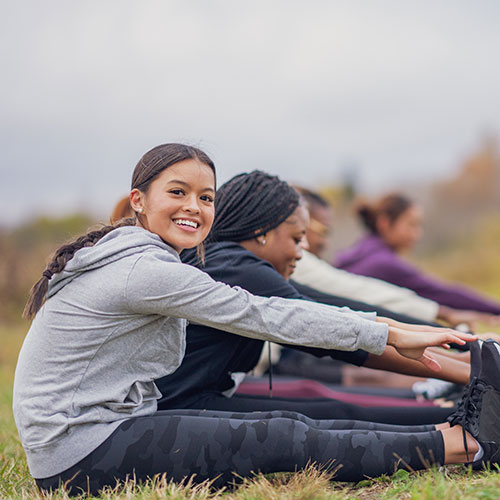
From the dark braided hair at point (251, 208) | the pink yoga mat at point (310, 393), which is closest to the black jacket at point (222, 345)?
the dark braided hair at point (251, 208)

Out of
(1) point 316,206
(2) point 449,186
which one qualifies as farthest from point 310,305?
(2) point 449,186

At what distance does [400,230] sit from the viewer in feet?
20.6

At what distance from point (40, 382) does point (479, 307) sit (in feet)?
12.7

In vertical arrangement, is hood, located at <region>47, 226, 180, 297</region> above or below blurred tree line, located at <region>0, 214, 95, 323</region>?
above

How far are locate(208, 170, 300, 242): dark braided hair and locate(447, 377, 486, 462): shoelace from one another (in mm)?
1126

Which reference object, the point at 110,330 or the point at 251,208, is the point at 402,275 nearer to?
the point at 251,208

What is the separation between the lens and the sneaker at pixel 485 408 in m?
2.55

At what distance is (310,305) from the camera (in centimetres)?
251

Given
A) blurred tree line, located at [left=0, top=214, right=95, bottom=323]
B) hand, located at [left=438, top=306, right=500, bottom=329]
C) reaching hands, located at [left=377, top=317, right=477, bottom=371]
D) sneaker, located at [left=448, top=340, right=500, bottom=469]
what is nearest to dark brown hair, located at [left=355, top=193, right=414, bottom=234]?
hand, located at [left=438, top=306, right=500, bottom=329]

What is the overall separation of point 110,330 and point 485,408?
1.44 metres

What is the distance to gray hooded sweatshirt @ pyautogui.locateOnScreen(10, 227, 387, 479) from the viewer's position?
2.34 m

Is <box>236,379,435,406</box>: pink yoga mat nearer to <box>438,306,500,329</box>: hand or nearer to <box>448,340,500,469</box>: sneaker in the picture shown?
<box>438,306,500,329</box>: hand

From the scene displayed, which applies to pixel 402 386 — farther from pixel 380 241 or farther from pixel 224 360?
pixel 224 360

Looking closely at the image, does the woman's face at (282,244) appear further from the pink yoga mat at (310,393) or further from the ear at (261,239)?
the pink yoga mat at (310,393)
